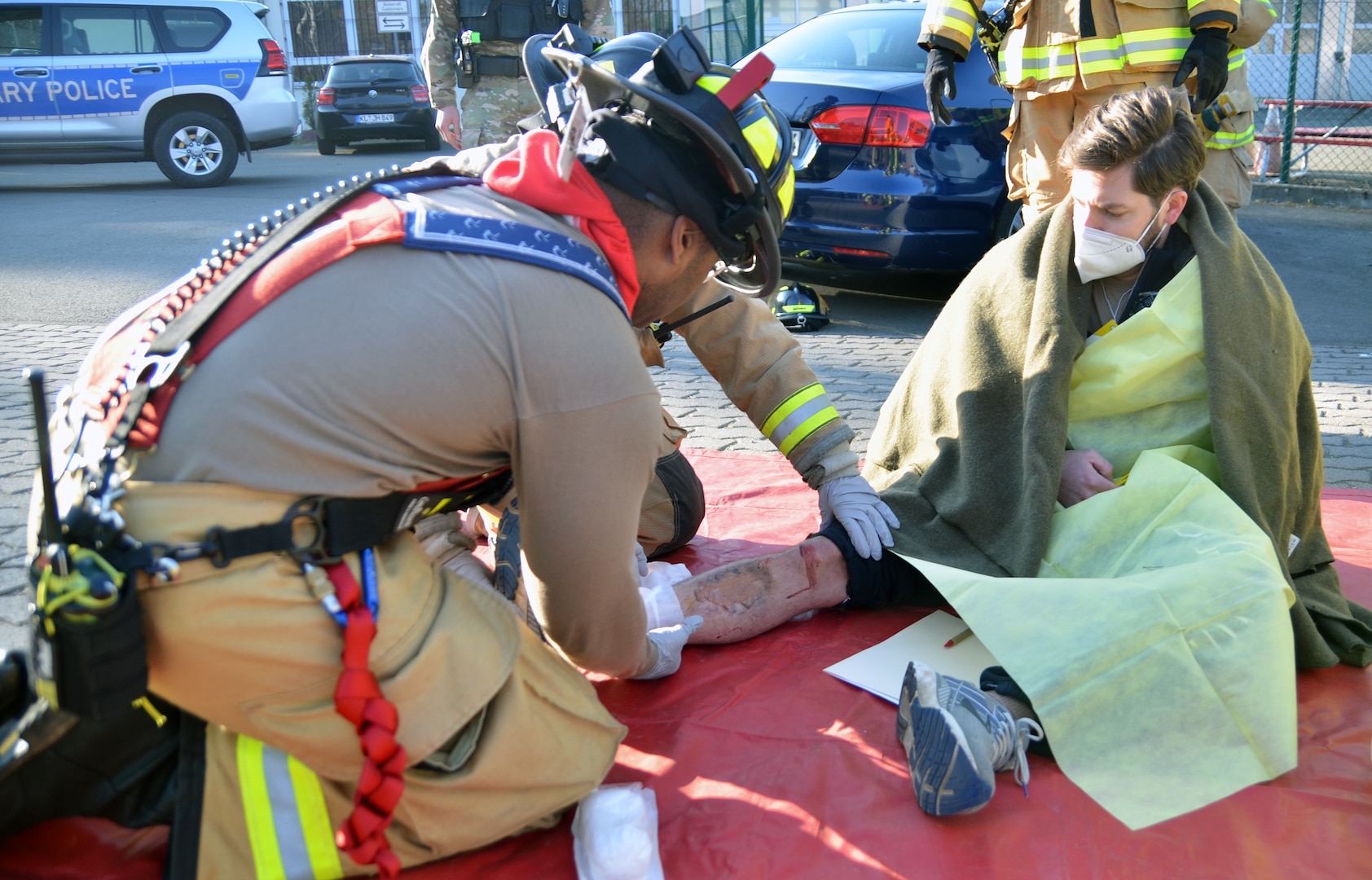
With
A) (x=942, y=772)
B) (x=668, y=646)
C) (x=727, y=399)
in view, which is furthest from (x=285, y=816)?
(x=727, y=399)

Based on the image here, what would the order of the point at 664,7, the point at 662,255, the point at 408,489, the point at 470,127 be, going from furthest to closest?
the point at 664,7, the point at 470,127, the point at 662,255, the point at 408,489

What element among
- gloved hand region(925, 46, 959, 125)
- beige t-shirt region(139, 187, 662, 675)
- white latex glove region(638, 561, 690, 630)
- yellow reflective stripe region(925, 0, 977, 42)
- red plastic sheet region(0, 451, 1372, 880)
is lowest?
red plastic sheet region(0, 451, 1372, 880)

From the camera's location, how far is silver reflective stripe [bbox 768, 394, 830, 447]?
8.95 feet

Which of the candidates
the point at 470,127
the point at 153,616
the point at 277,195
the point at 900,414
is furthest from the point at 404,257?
the point at 277,195

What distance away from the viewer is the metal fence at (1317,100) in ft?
33.6

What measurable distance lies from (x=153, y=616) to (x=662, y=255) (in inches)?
34.4

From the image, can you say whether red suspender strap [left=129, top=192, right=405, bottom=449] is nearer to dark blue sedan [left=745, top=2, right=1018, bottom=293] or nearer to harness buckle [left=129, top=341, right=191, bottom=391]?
harness buckle [left=129, top=341, right=191, bottom=391]

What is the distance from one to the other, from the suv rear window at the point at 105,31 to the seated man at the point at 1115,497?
10.3 m

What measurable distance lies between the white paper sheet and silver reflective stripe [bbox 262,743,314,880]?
1114 millimetres

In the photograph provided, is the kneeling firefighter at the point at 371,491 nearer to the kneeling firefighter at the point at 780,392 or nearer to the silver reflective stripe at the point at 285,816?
the silver reflective stripe at the point at 285,816

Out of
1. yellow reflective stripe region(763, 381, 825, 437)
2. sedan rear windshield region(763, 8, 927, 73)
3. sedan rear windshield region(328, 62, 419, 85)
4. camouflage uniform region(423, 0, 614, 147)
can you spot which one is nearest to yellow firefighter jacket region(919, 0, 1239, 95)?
sedan rear windshield region(763, 8, 927, 73)

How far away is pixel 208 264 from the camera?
1.69 meters

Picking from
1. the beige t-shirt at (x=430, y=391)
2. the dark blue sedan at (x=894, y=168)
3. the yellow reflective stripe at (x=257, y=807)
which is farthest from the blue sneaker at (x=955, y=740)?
the dark blue sedan at (x=894, y=168)

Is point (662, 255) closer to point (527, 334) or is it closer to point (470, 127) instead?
point (527, 334)
